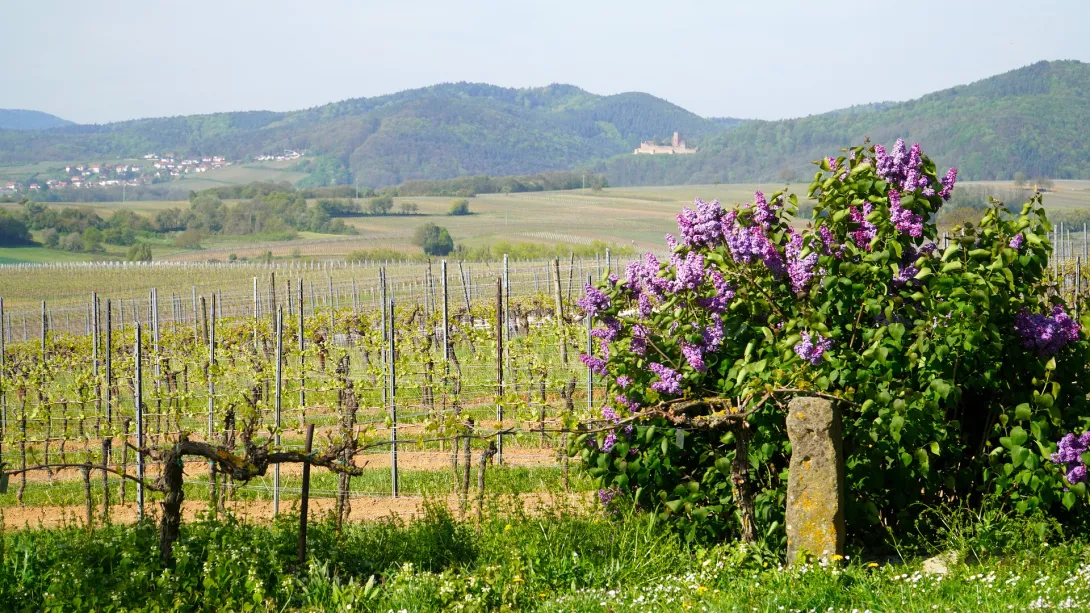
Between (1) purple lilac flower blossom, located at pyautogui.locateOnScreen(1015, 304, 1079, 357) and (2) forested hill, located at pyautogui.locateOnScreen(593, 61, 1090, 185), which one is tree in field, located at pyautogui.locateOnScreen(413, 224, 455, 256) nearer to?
(2) forested hill, located at pyautogui.locateOnScreen(593, 61, 1090, 185)

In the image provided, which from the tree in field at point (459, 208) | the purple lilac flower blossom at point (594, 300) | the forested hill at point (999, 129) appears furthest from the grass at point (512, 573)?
the forested hill at point (999, 129)

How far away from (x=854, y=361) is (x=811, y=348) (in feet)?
1.11

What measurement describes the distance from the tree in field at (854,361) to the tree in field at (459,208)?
130 meters

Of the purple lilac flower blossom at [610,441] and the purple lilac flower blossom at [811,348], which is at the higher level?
the purple lilac flower blossom at [811,348]

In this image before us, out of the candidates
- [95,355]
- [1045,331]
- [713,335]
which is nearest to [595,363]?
[713,335]

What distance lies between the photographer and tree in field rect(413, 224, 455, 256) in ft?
318

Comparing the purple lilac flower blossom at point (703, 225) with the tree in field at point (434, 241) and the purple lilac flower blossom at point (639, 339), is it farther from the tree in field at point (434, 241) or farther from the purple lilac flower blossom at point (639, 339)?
the tree in field at point (434, 241)

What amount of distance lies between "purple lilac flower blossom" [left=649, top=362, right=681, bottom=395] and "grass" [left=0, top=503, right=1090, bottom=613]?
80 centimetres

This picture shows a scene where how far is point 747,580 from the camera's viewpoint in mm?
5449

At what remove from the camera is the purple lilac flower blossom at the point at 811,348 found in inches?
238

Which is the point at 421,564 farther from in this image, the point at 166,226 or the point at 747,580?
the point at 166,226

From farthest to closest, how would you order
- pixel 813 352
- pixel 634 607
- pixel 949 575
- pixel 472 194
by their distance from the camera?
pixel 472 194
pixel 813 352
pixel 949 575
pixel 634 607

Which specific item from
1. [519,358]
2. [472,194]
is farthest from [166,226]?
[519,358]

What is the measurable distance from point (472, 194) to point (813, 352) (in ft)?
524
